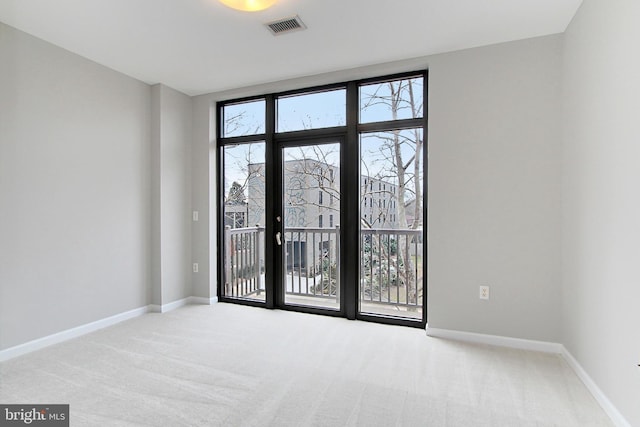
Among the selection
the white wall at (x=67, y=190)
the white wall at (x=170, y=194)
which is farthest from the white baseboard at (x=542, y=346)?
the white wall at (x=67, y=190)

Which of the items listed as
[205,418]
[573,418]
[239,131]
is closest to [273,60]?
[239,131]

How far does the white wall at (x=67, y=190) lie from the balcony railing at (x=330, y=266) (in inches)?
41.7

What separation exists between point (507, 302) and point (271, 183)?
2.64 metres

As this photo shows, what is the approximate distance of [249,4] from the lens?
88.2 inches

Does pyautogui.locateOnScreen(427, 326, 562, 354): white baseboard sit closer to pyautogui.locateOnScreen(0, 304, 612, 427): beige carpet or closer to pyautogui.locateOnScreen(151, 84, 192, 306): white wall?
pyautogui.locateOnScreen(0, 304, 612, 427): beige carpet

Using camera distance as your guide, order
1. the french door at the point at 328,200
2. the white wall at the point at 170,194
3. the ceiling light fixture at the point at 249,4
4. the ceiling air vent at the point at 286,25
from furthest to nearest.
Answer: the white wall at the point at 170,194 < the french door at the point at 328,200 < the ceiling air vent at the point at 286,25 < the ceiling light fixture at the point at 249,4

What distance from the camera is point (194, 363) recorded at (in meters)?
2.52

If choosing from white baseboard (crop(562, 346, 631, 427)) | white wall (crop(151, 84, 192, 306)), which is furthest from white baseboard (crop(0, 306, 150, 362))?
white baseboard (crop(562, 346, 631, 427))

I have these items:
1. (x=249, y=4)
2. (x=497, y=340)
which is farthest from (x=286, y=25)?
(x=497, y=340)

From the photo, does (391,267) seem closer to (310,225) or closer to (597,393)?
(310,225)

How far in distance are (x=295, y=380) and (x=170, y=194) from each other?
2670mm

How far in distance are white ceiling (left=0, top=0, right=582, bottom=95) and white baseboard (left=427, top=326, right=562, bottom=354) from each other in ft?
8.20

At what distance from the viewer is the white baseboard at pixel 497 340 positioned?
2.73 metres

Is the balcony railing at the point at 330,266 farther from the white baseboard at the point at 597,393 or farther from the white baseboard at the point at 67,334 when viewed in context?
the white baseboard at the point at 597,393
